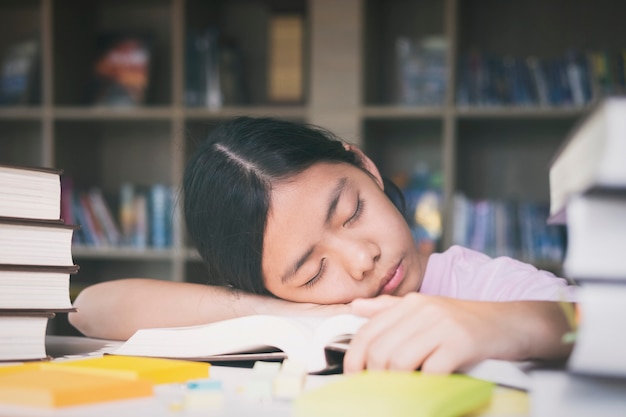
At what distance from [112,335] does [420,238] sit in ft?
6.06

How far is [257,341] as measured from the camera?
70 cm

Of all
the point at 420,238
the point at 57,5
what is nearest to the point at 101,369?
the point at 420,238

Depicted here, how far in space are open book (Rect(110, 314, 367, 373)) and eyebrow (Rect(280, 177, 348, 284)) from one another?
0.27 m

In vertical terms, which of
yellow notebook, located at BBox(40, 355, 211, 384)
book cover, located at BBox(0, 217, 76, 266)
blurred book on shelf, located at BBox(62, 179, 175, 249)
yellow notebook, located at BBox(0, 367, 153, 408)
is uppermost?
book cover, located at BBox(0, 217, 76, 266)

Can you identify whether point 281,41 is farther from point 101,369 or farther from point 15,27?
point 101,369

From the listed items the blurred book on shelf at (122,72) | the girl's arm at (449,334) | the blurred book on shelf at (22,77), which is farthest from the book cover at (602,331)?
the blurred book on shelf at (22,77)

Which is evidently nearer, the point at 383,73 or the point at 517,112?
the point at 517,112

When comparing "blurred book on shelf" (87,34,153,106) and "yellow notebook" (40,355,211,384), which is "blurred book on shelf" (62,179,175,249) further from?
"yellow notebook" (40,355,211,384)

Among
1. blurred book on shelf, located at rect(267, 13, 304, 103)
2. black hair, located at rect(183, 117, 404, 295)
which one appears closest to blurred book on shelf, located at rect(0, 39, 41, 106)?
blurred book on shelf, located at rect(267, 13, 304, 103)

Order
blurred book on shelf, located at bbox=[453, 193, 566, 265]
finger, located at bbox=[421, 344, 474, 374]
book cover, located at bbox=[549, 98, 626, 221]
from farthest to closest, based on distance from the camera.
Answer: blurred book on shelf, located at bbox=[453, 193, 566, 265], finger, located at bbox=[421, 344, 474, 374], book cover, located at bbox=[549, 98, 626, 221]

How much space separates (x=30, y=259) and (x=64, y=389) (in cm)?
27

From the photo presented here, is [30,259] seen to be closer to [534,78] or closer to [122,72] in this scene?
[534,78]

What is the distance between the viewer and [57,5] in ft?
10.2

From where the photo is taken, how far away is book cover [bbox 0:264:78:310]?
71 cm
